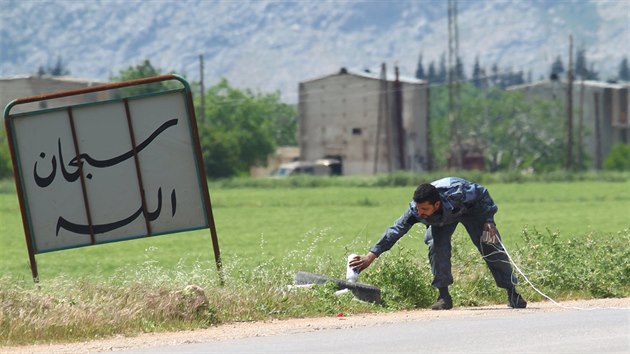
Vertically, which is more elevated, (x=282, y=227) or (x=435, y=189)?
(x=435, y=189)

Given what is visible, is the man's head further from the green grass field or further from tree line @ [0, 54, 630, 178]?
tree line @ [0, 54, 630, 178]

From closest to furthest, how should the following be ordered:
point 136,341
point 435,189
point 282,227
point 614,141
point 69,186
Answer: point 136,341 → point 435,189 → point 69,186 → point 282,227 → point 614,141

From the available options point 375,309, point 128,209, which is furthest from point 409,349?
point 128,209

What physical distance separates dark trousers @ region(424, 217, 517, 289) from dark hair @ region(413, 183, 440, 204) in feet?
2.05

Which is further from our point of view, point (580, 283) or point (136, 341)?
point (580, 283)

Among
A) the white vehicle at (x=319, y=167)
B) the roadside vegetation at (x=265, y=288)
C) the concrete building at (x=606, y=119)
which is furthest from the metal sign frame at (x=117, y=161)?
the concrete building at (x=606, y=119)

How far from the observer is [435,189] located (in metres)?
14.0

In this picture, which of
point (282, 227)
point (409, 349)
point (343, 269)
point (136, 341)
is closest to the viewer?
point (409, 349)

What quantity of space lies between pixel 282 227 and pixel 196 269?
98.1 feet

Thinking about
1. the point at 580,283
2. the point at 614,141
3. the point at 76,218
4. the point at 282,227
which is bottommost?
the point at 614,141

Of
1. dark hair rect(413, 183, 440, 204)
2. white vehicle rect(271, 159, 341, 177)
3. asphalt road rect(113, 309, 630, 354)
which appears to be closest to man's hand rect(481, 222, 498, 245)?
dark hair rect(413, 183, 440, 204)

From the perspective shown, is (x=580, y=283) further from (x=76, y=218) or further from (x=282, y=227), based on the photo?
(x=282, y=227)

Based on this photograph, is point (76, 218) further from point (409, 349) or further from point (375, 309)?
point (409, 349)

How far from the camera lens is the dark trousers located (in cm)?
1448
